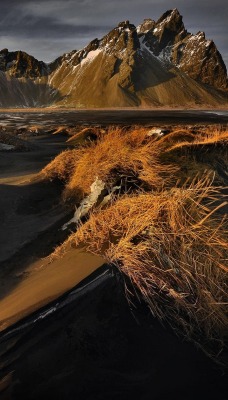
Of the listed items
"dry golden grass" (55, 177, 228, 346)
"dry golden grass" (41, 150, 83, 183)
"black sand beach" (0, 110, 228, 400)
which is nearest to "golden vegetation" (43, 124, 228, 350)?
"dry golden grass" (55, 177, 228, 346)

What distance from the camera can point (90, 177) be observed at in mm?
6957

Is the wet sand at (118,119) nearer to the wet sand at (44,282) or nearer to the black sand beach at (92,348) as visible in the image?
the wet sand at (44,282)

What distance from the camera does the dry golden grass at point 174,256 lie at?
3.39 meters

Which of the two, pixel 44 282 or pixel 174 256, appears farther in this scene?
pixel 44 282

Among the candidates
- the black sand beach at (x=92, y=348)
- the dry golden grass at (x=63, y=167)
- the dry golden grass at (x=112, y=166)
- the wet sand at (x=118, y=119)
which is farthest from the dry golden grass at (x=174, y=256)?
the wet sand at (x=118, y=119)

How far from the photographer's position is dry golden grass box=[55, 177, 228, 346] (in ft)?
11.1

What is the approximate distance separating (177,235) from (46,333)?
164cm

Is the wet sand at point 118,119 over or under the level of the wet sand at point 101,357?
over

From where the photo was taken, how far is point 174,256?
A: 377 cm

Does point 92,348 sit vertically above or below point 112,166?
below

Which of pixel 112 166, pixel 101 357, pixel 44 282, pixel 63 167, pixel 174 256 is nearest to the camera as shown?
pixel 101 357

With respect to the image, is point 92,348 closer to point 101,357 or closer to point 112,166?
point 101,357

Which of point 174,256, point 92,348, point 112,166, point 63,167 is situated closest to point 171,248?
point 174,256

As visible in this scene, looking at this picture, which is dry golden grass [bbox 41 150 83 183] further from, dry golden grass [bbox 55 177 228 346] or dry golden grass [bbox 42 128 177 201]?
dry golden grass [bbox 55 177 228 346]
